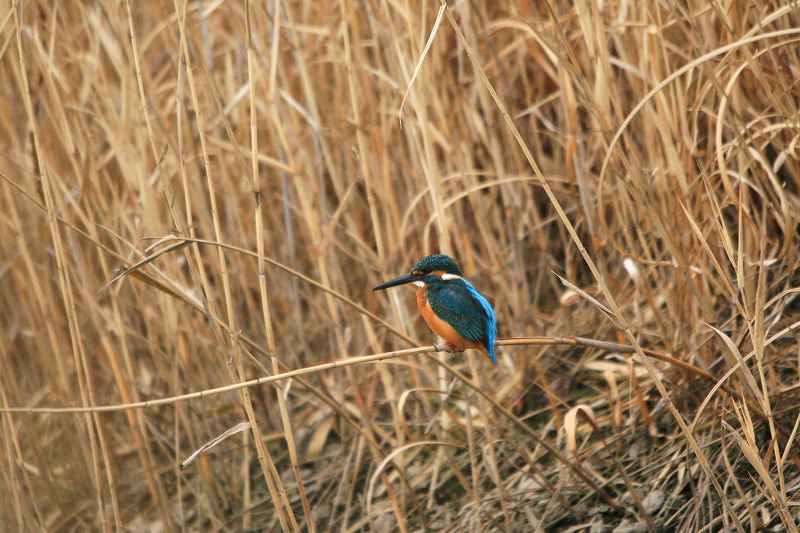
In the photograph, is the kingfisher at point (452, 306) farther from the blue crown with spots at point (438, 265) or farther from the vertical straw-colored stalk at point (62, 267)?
the vertical straw-colored stalk at point (62, 267)

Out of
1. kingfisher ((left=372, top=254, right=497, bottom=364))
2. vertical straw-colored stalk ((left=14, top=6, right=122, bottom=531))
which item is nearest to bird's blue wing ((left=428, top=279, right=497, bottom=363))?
kingfisher ((left=372, top=254, right=497, bottom=364))

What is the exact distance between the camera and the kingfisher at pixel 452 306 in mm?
1835

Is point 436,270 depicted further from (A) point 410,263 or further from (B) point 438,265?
(A) point 410,263

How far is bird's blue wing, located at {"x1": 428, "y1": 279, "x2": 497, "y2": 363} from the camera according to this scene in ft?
6.01

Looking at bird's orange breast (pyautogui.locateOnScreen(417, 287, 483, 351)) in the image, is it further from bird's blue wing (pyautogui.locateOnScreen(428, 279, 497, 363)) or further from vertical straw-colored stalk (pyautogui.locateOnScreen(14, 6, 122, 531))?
vertical straw-colored stalk (pyautogui.locateOnScreen(14, 6, 122, 531))

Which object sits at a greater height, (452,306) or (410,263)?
(452,306)

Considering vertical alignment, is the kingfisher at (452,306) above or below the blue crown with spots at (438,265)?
below

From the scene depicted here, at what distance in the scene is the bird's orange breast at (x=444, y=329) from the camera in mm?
1867

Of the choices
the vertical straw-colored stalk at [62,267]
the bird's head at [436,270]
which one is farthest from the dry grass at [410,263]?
the bird's head at [436,270]

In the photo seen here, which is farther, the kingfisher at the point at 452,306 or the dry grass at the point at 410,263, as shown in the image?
the dry grass at the point at 410,263

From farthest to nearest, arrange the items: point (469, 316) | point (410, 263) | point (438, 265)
Result: point (410, 263)
point (438, 265)
point (469, 316)

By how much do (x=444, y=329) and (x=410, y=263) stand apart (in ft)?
2.59

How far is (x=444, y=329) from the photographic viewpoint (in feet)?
6.21

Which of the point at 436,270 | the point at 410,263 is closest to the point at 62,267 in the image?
the point at 436,270
